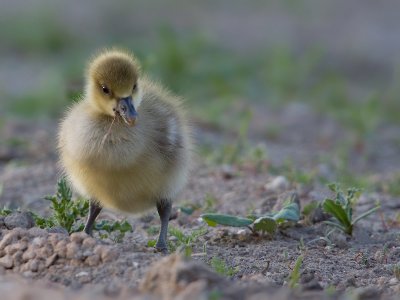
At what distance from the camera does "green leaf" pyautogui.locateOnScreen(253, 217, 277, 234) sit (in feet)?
17.8

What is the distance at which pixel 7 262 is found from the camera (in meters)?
4.68

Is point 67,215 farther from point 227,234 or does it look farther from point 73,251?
point 227,234

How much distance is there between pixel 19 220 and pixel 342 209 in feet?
6.23

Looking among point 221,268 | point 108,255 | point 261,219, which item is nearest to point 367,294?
point 221,268

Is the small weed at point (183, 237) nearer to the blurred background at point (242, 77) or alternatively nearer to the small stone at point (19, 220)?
the small stone at point (19, 220)

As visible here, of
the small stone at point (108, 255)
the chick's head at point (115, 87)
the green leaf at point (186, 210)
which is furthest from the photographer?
the green leaf at point (186, 210)

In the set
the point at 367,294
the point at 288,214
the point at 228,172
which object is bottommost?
the point at 367,294

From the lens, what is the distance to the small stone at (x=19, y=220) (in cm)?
517

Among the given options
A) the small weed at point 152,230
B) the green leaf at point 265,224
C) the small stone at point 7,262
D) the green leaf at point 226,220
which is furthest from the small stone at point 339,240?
the small stone at point 7,262

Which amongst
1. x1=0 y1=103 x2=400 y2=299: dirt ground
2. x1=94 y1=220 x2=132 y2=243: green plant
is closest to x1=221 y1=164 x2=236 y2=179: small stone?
x1=0 y1=103 x2=400 y2=299: dirt ground

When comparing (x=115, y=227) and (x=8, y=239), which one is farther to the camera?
(x=115, y=227)

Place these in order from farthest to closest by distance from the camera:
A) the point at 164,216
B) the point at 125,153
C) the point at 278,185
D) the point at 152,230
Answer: the point at 278,185, the point at 152,230, the point at 164,216, the point at 125,153

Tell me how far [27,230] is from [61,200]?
1.42 ft

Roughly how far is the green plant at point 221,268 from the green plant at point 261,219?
0.45 m
